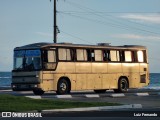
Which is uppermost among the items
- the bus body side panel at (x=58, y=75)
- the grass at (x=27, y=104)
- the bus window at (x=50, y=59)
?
the bus window at (x=50, y=59)

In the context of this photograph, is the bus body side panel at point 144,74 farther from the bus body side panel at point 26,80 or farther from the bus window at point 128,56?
the bus body side panel at point 26,80

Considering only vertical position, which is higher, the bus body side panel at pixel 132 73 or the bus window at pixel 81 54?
the bus window at pixel 81 54

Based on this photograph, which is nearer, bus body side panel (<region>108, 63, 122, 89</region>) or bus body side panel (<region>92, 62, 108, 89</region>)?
bus body side panel (<region>92, 62, 108, 89</region>)

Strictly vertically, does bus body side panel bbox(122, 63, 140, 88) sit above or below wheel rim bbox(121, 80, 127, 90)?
above

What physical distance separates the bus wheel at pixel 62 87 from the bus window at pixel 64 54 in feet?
4.44

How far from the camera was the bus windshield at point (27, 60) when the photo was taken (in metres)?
33.0

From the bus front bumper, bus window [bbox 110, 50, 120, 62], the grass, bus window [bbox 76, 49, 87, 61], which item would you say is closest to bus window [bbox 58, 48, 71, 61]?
bus window [bbox 76, 49, 87, 61]

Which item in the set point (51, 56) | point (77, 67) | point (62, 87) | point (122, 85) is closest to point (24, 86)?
point (62, 87)

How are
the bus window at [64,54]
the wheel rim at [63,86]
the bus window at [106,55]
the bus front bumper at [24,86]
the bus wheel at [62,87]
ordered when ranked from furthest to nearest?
the bus window at [106,55] → the wheel rim at [63,86] → the bus wheel at [62,87] → the bus window at [64,54] → the bus front bumper at [24,86]

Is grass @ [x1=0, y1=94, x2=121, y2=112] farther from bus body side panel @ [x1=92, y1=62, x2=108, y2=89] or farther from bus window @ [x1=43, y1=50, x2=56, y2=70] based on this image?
bus body side panel @ [x1=92, y1=62, x2=108, y2=89]

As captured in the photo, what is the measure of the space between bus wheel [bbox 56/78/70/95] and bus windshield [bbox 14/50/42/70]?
1975 millimetres

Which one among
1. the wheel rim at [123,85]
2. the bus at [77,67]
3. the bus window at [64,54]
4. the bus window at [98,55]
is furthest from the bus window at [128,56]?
the bus window at [64,54]

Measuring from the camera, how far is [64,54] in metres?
34.1

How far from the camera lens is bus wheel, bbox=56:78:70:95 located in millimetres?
34250
